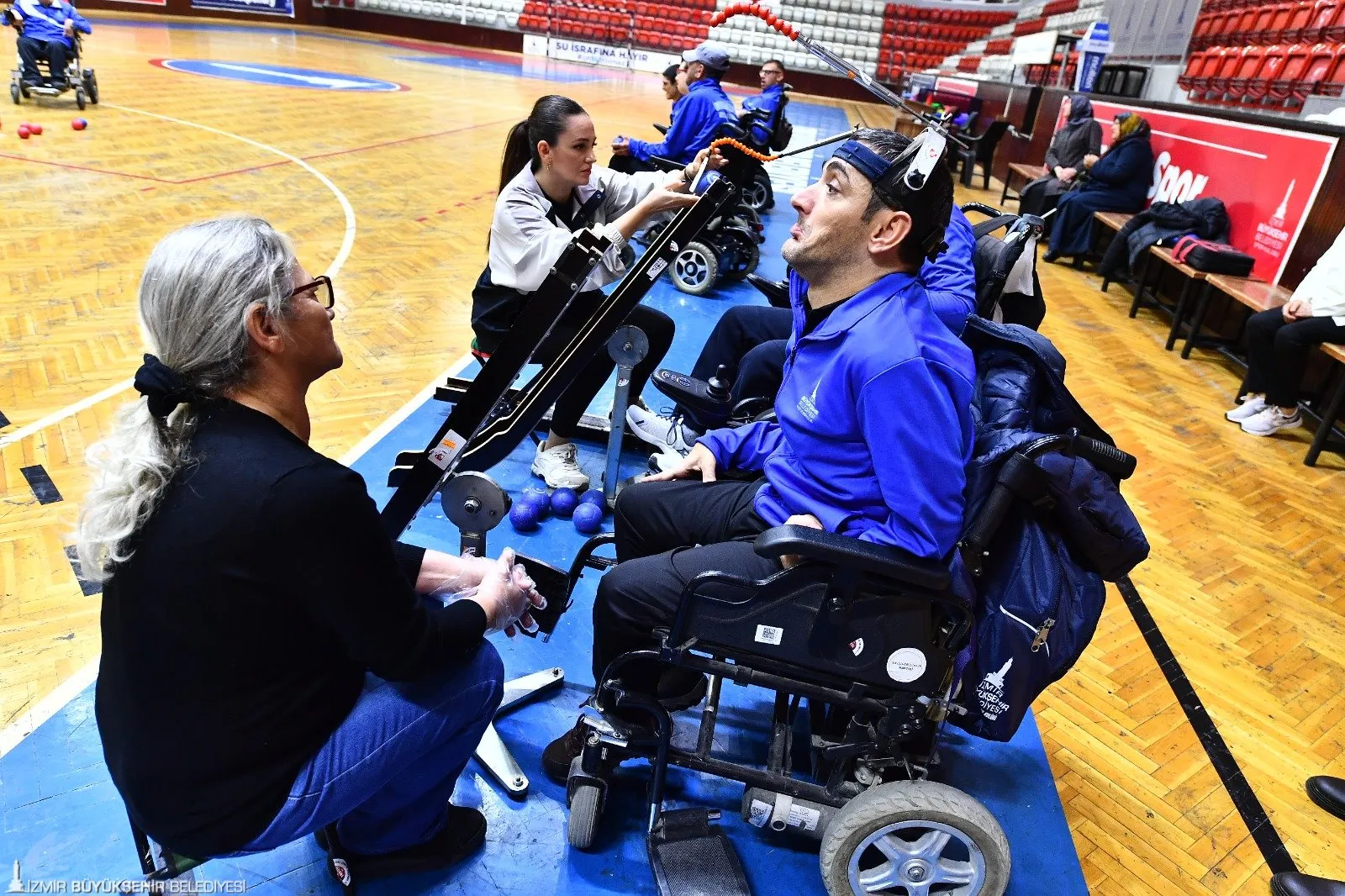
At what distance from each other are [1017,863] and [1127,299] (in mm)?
7014

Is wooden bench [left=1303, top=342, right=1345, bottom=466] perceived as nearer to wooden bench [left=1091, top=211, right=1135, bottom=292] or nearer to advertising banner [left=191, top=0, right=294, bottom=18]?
wooden bench [left=1091, top=211, right=1135, bottom=292]

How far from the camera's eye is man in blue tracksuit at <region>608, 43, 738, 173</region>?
18.5ft

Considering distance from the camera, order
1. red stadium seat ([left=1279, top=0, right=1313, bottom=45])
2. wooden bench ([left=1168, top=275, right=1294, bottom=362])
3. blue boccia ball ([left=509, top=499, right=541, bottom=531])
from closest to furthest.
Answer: blue boccia ball ([left=509, top=499, right=541, bottom=531]) → wooden bench ([left=1168, top=275, right=1294, bottom=362]) → red stadium seat ([left=1279, top=0, right=1313, bottom=45])

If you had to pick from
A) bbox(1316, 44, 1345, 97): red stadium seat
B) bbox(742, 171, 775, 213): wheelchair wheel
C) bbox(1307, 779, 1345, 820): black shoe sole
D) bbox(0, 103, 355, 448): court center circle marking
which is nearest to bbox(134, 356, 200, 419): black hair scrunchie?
bbox(0, 103, 355, 448): court center circle marking

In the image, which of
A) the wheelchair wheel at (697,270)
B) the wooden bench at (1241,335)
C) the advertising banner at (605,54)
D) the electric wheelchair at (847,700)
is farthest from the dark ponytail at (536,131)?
the advertising banner at (605,54)

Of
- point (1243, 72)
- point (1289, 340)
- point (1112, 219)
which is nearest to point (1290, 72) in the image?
point (1243, 72)

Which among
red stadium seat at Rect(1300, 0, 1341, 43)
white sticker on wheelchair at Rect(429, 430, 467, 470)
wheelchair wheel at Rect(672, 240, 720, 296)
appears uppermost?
red stadium seat at Rect(1300, 0, 1341, 43)

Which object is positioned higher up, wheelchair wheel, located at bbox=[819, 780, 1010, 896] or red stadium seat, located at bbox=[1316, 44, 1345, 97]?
red stadium seat, located at bbox=[1316, 44, 1345, 97]

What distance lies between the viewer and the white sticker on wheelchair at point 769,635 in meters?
1.74

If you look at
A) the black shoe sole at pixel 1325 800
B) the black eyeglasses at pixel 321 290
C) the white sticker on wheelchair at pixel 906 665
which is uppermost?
the black eyeglasses at pixel 321 290

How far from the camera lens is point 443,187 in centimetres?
815

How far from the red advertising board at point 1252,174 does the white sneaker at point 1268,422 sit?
1.44 metres

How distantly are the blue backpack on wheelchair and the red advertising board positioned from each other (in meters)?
5.44

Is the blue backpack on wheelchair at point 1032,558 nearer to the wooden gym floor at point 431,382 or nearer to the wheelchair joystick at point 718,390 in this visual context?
the wooden gym floor at point 431,382
